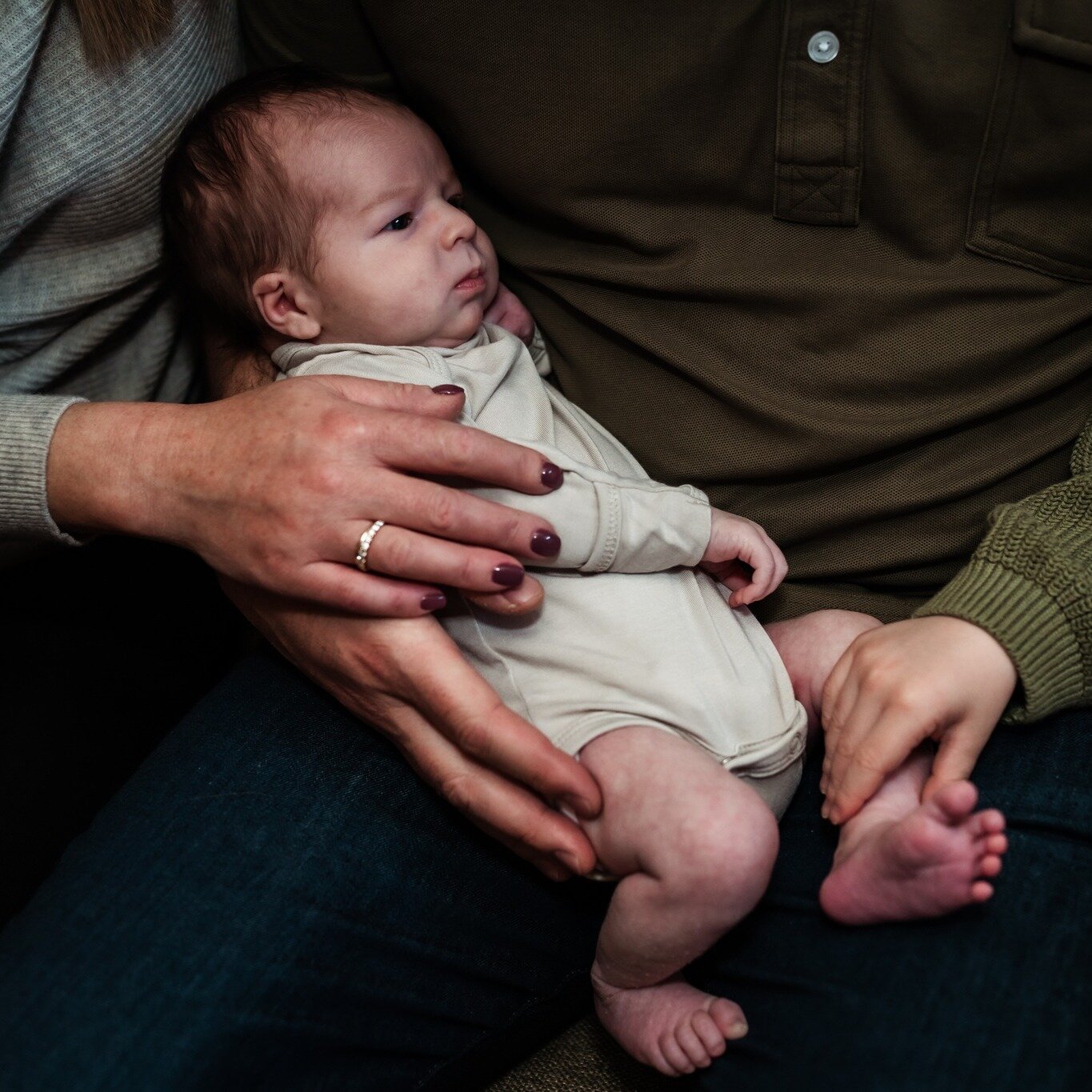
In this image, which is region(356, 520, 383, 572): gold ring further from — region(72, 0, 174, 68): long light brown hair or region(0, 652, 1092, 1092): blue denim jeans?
region(72, 0, 174, 68): long light brown hair

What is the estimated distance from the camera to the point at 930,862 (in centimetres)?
80

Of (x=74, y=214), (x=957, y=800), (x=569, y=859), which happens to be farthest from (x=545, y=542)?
(x=74, y=214)

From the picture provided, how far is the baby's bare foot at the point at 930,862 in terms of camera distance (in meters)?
0.79

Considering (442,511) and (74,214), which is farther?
(74,214)

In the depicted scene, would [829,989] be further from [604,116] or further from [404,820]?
[604,116]

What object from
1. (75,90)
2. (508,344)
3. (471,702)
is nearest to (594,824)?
(471,702)

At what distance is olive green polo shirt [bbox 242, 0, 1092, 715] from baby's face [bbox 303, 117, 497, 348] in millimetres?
64

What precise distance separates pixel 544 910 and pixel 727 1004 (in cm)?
21

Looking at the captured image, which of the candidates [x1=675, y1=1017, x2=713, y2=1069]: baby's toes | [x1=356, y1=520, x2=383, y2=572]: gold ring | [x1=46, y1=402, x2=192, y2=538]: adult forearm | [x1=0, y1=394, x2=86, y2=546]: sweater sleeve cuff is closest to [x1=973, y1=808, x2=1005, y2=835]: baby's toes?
[x1=675, y1=1017, x2=713, y2=1069]: baby's toes

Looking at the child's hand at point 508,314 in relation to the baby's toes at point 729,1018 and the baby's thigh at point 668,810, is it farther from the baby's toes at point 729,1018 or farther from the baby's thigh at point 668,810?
the baby's toes at point 729,1018

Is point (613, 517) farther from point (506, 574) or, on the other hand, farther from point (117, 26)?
point (117, 26)

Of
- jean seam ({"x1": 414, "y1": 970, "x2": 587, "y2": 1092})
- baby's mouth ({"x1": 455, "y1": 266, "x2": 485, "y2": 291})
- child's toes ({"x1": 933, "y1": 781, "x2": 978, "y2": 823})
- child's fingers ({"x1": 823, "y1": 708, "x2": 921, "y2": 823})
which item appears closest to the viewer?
child's toes ({"x1": 933, "y1": 781, "x2": 978, "y2": 823})

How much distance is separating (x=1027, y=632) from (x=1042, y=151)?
413mm

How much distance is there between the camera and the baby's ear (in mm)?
1142
